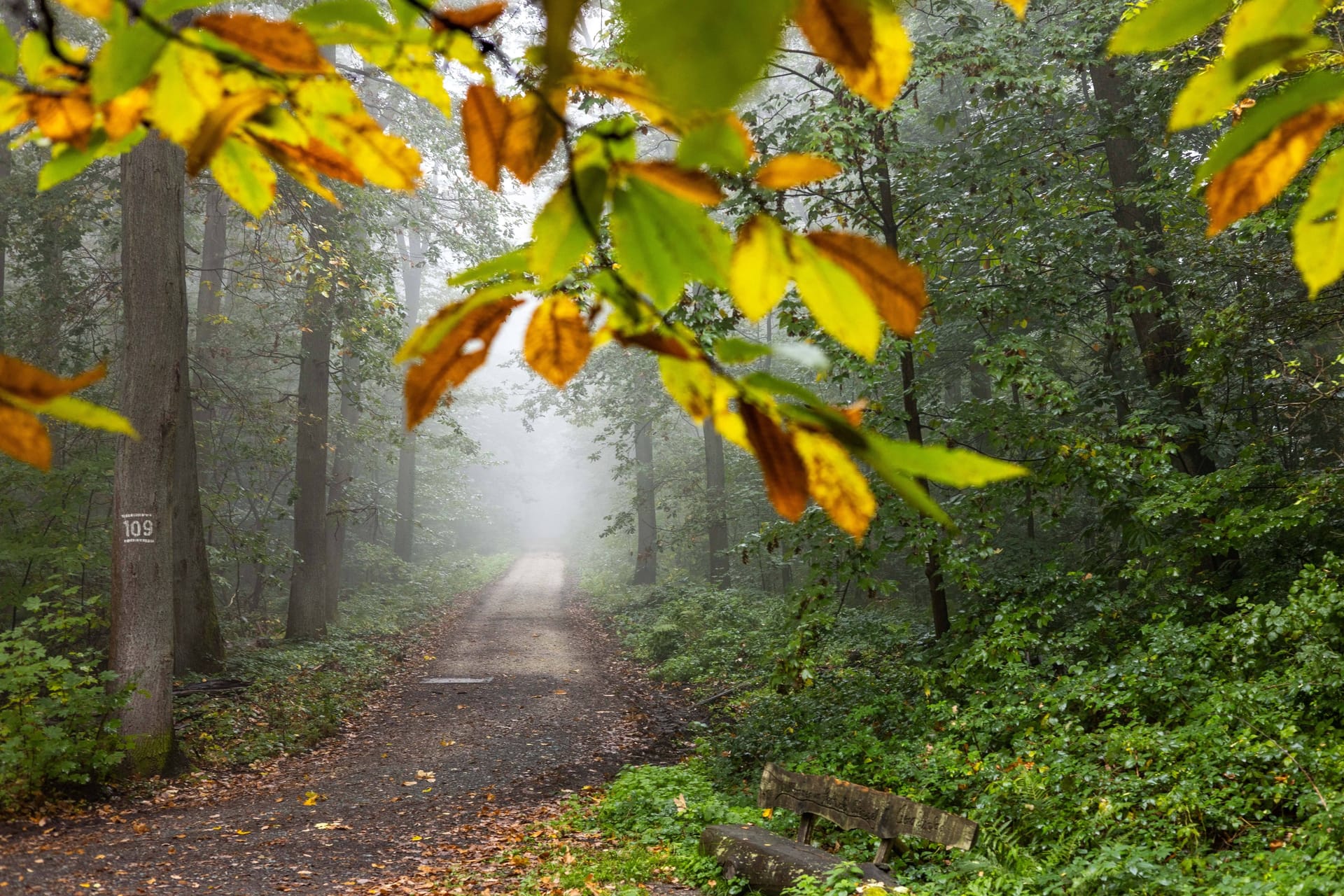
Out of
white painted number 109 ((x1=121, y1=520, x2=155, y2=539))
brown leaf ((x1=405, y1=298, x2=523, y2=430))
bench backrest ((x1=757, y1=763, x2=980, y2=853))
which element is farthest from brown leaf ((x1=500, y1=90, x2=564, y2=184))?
white painted number 109 ((x1=121, y1=520, x2=155, y2=539))

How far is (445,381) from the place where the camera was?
578 millimetres

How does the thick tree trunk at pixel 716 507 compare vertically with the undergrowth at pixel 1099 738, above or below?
above

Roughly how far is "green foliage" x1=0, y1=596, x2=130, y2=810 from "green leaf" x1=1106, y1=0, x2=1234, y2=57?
7.48m

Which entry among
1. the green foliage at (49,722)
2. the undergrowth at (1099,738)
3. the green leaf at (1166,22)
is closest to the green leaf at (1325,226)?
the green leaf at (1166,22)

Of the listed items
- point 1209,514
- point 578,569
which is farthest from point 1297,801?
point 578,569

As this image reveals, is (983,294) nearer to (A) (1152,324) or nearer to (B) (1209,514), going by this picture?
(B) (1209,514)

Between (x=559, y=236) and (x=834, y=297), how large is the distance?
0.20 m

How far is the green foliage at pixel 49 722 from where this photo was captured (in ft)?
19.2

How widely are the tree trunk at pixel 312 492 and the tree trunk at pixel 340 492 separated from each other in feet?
1.61

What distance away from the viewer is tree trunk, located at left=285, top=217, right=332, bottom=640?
510 inches

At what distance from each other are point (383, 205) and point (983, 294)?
995 centimetres

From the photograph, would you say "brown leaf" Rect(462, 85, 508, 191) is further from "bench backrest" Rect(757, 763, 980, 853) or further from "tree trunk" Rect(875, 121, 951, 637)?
"tree trunk" Rect(875, 121, 951, 637)

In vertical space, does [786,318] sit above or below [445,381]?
above

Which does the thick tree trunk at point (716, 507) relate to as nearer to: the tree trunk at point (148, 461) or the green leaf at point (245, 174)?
the tree trunk at point (148, 461)
